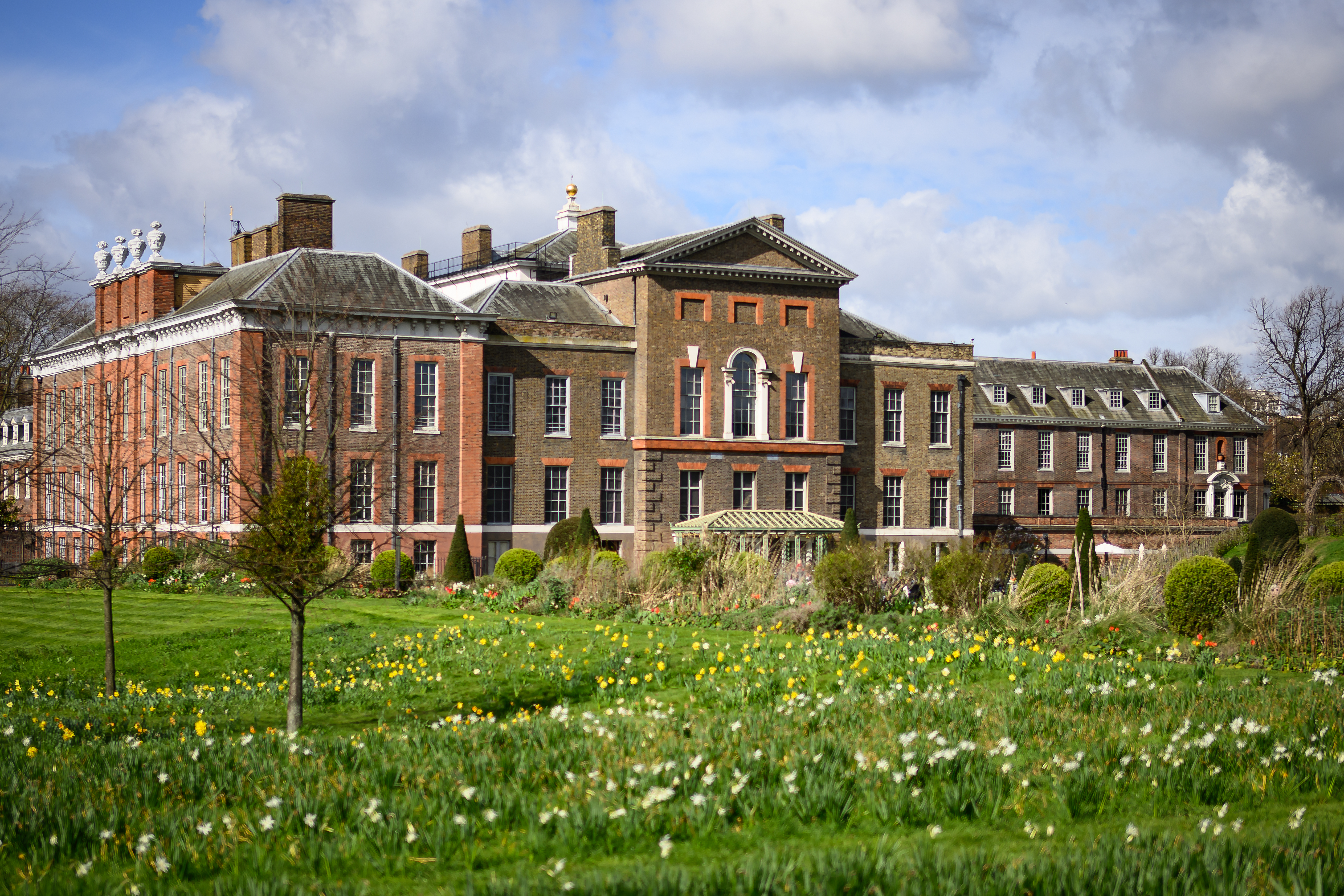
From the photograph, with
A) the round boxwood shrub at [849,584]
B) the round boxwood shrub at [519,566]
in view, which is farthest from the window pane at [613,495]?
the round boxwood shrub at [849,584]

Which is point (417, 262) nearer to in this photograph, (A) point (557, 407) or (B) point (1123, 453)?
(A) point (557, 407)

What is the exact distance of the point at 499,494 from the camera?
4347 centimetres

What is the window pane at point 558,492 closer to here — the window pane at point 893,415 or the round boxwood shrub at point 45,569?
the window pane at point 893,415

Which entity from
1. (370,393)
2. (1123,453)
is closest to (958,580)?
(370,393)

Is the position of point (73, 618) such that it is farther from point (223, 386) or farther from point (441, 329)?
point (441, 329)

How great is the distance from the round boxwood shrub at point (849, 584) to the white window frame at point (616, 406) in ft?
76.6

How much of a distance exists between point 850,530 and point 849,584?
24.0m

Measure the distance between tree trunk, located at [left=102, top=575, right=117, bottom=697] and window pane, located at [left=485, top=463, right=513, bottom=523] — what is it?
23.1 metres

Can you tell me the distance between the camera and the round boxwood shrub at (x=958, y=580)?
70.9ft

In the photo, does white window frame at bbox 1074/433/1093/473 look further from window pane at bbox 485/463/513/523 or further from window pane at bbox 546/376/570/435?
window pane at bbox 485/463/513/523

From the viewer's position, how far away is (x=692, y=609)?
23.5m

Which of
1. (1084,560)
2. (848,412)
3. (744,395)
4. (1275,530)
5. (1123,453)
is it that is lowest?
(1084,560)

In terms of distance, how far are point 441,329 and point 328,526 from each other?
27.0 meters

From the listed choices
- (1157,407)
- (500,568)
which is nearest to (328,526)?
(500,568)
